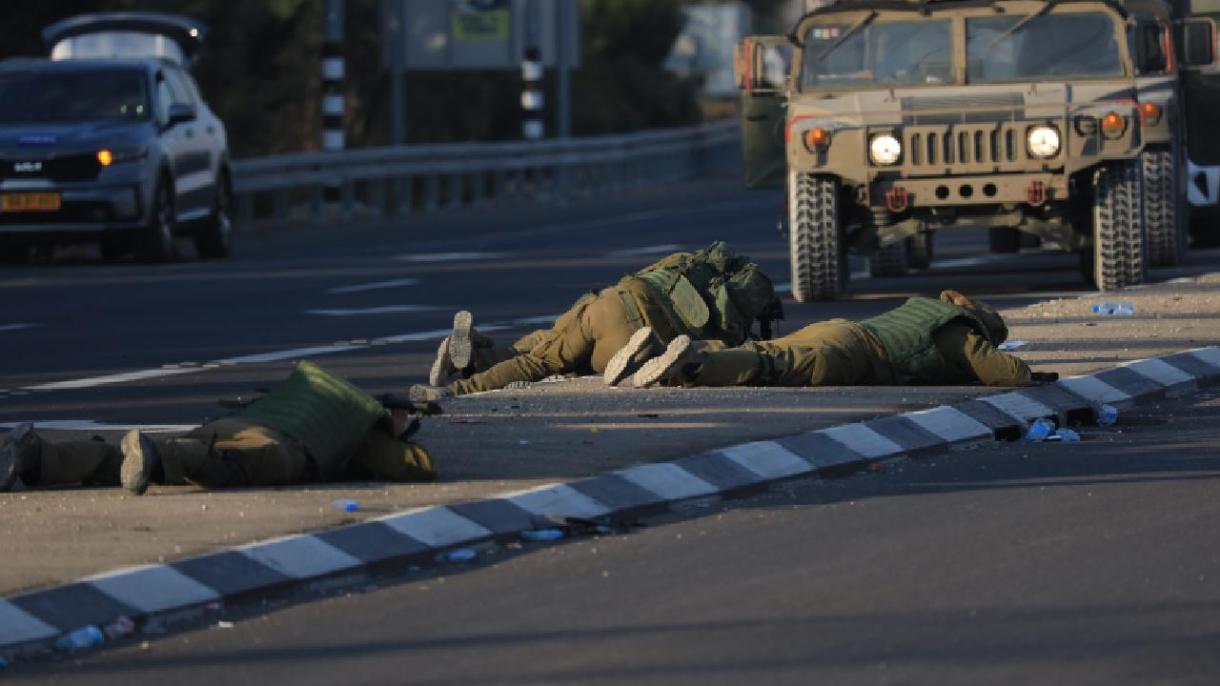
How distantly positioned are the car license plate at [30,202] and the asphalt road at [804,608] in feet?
52.9

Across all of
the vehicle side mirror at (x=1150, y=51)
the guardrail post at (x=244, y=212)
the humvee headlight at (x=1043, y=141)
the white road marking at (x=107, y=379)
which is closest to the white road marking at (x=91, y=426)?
the white road marking at (x=107, y=379)

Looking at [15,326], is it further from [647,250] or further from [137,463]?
[137,463]

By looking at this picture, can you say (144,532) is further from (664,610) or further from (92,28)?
(92,28)

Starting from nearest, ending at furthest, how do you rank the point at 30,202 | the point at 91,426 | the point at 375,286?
the point at 91,426
the point at 375,286
the point at 30,202

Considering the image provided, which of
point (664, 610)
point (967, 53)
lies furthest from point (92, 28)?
point (664, 610)

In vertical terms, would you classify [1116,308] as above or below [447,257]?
above

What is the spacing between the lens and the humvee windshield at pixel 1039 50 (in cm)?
1803

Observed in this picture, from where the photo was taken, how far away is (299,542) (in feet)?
25.8

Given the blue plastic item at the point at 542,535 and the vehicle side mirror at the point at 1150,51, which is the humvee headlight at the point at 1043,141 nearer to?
the vehicle side mirror at the point at 1150,51

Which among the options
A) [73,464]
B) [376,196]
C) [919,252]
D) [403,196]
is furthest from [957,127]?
[403,196]

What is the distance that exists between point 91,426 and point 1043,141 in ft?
25.2

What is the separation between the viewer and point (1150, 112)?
19.5 metres

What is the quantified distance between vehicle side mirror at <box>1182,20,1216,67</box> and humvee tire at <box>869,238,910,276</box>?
2988 millimetres

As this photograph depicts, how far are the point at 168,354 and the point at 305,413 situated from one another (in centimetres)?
687
